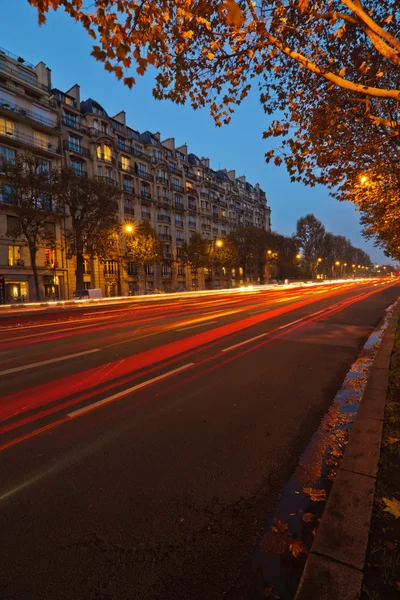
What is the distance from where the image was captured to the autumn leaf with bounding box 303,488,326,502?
2623 millimetres

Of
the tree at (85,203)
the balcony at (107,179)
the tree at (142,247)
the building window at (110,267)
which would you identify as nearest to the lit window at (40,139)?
the balcony at (107,179)

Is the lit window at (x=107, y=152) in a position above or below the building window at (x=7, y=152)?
above

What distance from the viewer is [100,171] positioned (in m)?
40.1

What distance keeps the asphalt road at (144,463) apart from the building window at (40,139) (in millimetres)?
33714

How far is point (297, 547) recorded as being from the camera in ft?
6.99

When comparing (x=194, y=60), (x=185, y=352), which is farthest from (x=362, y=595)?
(x=194, y=60)

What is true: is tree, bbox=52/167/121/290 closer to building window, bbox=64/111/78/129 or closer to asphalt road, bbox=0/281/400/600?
building window, bbox=64/111/78/129

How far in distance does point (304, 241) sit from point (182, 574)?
272ft

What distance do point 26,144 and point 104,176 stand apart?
10094mm

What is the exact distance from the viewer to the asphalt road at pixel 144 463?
197 cm

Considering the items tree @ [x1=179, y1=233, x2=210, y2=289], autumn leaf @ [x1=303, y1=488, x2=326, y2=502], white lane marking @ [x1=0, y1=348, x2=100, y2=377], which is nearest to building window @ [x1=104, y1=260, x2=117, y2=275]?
tree @ [x1=179, y1=233, x2=210, y2=289]

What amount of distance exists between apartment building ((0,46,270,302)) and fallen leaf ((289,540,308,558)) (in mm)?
33076

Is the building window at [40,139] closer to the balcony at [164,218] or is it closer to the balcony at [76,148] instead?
the balcony at [76,148]

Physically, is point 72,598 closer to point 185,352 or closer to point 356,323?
point 185,352
